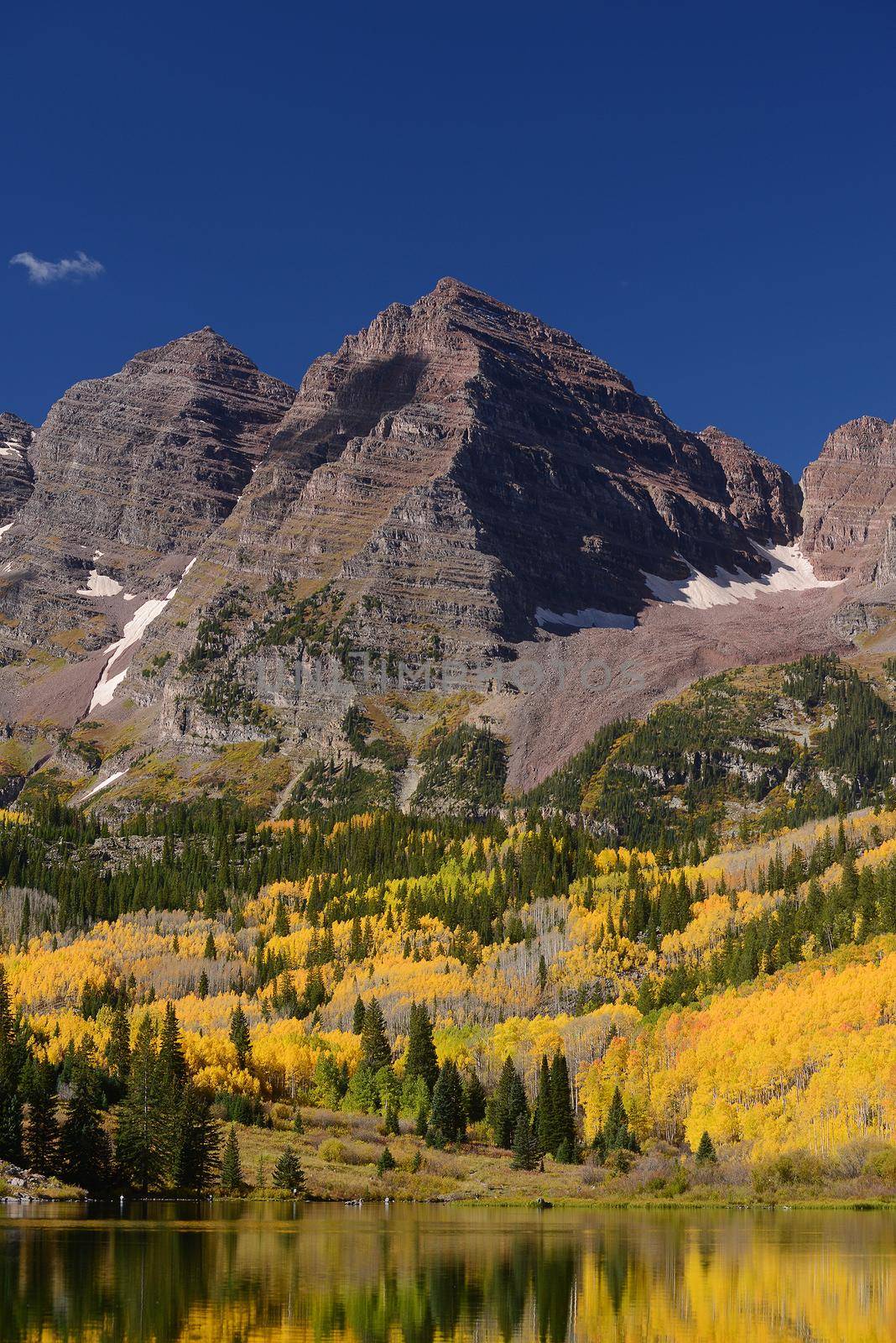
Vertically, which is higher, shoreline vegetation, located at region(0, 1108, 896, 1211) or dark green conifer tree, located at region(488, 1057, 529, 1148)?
dark green conifer tree, located at region(488, 1057, 529, 1148)

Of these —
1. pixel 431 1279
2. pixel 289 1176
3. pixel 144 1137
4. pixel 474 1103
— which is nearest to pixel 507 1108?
pixel 474 1103

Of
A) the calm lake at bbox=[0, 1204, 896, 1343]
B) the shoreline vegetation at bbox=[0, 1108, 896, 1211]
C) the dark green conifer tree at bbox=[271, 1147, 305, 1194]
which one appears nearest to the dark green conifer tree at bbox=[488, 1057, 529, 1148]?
the shoreline vegetation at bbox=[0, 1108, 896, 1211]

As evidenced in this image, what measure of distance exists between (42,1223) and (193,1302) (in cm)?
3875

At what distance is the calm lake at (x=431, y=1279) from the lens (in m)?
73.8

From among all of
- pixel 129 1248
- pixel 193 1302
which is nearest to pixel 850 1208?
pixel 129 1248

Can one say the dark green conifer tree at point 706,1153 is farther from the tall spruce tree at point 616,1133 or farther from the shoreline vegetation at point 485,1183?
the tall spruce tree at point 616,1133

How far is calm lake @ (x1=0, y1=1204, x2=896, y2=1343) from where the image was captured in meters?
73.8

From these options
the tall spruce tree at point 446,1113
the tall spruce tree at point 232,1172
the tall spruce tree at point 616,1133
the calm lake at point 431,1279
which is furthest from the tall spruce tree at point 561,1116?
the calm lake at point 431,1279

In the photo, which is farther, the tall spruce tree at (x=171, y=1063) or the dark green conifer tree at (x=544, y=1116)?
the dark green conifer tree at (x=544, y=1116)

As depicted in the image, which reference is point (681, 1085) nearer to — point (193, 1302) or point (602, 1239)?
point (602, 1239)

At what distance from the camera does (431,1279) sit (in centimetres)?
8894

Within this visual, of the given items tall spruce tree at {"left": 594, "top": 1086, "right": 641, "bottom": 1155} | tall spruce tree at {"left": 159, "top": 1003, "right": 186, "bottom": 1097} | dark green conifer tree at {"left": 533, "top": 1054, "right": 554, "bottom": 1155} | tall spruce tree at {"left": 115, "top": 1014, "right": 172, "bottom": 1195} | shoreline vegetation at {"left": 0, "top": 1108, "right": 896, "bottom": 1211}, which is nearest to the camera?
tall spruce tree at {"left": 115, "top": 1014, "right": 172, "bottom": 1195}

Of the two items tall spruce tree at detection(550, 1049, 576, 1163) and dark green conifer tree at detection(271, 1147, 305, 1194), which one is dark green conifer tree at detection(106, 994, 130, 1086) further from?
tall spruce tree at detection(550, 1049, 576, 1163)

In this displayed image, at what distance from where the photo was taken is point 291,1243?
105 m
